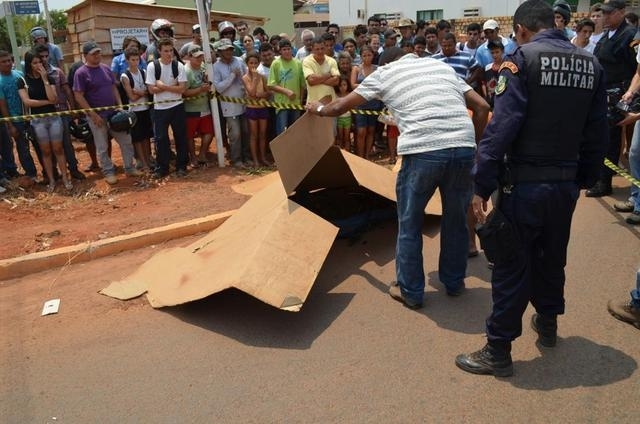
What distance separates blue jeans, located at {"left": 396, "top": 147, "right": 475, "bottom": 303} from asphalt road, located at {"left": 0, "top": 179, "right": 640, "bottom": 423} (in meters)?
0.22

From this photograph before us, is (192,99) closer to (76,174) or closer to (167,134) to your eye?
(167,134)

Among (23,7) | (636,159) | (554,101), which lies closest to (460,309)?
(554,101)

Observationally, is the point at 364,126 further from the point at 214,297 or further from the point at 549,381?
the point at 549,381

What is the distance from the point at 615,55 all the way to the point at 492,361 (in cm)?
478

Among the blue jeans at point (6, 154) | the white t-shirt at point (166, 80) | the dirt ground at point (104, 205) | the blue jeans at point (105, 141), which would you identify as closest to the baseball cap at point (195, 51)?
the white t-shirt at point (166, 80)

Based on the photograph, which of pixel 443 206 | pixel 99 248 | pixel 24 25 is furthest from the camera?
pixel 24 25

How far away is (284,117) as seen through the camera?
8.02 metres

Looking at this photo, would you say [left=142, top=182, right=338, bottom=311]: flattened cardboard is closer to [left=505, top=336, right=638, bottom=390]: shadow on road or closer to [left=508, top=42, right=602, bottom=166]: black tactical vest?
[left=505, top=336, right=638, bottom=390]: shadow on road

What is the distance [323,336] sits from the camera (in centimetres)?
364

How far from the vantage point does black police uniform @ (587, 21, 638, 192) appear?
6.25 metres

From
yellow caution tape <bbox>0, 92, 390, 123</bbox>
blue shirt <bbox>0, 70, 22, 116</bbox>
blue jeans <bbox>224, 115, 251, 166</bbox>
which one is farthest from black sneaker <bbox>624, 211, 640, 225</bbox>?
blue shirt <bbox>0, 70, 22, 116</bbox>

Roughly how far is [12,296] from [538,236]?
13.3 ft

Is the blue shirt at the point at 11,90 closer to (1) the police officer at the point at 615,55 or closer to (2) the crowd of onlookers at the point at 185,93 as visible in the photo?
(2) the crowd of onlookers at the point at 185,93

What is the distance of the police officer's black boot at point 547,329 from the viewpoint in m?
3.33
